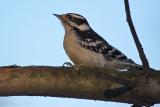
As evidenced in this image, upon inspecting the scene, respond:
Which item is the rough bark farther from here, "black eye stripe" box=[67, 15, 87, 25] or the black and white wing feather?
"black eye stripe" box=[67, 15, 87, 25]

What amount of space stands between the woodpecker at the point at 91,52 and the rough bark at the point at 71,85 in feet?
2.74

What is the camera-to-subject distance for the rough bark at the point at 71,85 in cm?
323

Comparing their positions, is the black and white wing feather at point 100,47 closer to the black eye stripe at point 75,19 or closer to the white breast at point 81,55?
the white breast at point 81,55

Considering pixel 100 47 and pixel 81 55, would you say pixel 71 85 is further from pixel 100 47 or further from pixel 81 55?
pixel 100 47

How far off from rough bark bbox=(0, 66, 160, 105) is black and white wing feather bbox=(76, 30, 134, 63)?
122 centimetres

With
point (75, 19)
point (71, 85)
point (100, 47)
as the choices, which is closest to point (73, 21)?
point (75, 19)

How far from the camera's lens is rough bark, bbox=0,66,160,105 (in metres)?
3.23

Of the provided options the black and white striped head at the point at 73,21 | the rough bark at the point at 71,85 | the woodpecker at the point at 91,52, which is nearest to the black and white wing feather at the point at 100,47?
the woodpecker at the point at 91,52

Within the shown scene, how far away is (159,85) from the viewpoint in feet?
10.3

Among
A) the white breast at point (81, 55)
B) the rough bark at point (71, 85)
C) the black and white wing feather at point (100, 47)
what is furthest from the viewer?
the black and white wing feather at point (100, 47)

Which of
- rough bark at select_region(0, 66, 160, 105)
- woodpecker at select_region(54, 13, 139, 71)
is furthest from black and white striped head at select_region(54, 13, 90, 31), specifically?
rough bark at select_region(0, 66, 160, 105)

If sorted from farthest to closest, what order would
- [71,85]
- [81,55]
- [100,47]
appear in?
[100,47]
[81,55]
[71,85]

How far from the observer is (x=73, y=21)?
527 centimetres

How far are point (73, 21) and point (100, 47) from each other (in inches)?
29.9
